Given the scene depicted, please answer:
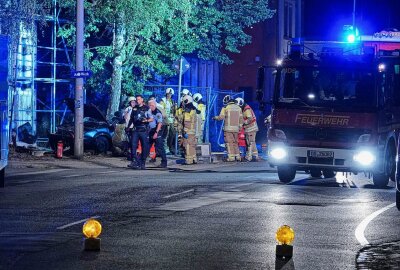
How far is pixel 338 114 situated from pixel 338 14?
1620 inches

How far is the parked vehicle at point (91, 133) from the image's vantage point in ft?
103

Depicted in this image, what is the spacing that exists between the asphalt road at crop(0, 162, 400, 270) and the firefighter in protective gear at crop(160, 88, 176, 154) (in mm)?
8149

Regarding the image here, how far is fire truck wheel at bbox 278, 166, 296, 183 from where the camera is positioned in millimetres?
21562

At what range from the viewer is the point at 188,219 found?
14.7 metres

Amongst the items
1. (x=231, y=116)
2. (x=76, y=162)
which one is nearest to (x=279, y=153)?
(x=76, y=162)

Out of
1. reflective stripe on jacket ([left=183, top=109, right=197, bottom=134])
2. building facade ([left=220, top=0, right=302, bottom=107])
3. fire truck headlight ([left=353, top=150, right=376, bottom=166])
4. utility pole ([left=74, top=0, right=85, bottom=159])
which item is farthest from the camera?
building facade ([left=220, top=0, right=302, bottom=107])

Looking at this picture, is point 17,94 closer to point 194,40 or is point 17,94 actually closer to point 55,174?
point 194,40

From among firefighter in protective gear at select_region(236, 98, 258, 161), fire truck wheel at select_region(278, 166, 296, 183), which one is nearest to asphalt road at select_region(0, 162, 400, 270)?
fire truck wheel at select_region(278, 166, 296, 183)

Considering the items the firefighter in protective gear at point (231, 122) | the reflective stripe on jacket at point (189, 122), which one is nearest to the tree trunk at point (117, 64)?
the firefighter in protective gear at point (231, 122)

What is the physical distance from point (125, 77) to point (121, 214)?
22.1 meters

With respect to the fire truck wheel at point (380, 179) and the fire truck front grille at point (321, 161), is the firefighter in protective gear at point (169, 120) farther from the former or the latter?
the fire truck wheel at point (380, 179)

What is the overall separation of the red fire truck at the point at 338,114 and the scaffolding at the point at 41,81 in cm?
1345

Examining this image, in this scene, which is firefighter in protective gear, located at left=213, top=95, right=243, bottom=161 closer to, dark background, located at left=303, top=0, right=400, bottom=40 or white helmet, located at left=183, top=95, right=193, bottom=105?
white helmet, located at left=183, top=95, right=193, bottom=105

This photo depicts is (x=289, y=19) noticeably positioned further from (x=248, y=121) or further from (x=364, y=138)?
(x=364, y=138)
